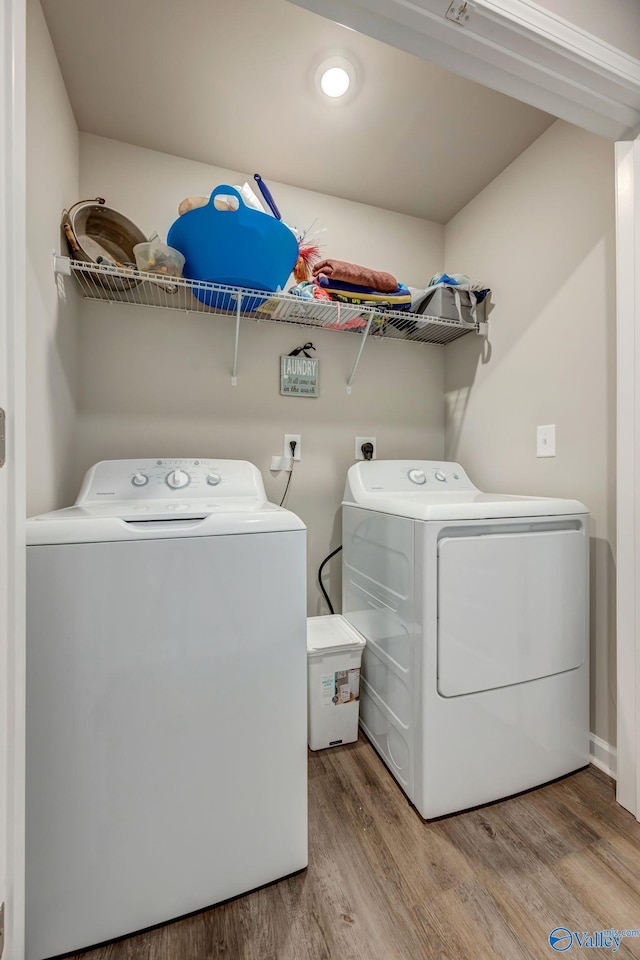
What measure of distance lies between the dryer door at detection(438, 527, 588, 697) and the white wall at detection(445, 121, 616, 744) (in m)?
0.16

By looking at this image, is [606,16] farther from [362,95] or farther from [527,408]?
[527,408]

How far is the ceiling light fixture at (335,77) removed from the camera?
133 centimetres

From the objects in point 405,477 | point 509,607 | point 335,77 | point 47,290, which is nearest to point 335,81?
point 335,77

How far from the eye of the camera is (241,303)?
5.29 feet

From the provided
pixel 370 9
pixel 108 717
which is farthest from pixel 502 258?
pixel 108 717

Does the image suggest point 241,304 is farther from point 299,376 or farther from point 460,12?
point 460,12

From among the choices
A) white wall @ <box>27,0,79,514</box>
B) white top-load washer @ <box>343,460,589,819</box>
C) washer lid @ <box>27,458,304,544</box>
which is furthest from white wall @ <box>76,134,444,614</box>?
white top-load washer @ <box>343,460,589,819</box>

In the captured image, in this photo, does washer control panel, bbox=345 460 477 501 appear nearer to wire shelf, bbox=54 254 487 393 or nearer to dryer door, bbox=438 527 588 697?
wire shelf, bbox=54 254 487 393

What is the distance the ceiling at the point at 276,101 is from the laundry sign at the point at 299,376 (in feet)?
2.75

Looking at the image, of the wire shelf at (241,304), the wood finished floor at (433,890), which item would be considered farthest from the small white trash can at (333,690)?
the wire shelf at (241,304)

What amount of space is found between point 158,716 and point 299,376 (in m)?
1.44

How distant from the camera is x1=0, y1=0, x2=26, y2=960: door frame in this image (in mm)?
620

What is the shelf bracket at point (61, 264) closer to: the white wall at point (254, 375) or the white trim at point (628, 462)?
the white wall at point (254, 375)

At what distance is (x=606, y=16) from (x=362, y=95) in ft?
2.42
